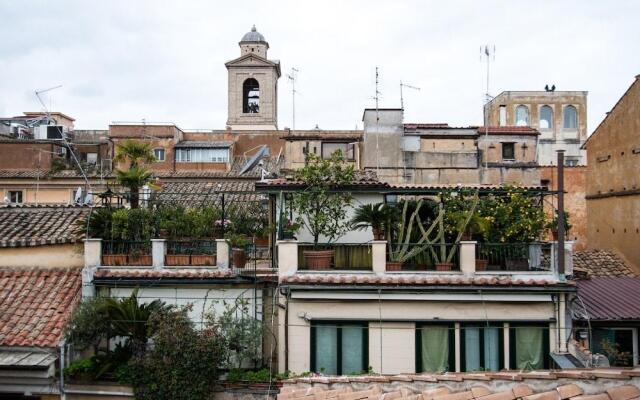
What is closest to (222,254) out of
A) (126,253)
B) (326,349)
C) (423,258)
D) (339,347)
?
(126,253)

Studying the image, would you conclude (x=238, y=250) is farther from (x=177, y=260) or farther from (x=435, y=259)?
(x=435, y=259)

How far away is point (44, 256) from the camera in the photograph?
58.6ft

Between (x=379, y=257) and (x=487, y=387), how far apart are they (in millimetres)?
7706

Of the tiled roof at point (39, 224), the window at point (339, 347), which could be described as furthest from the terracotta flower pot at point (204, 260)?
the tiled roof at point (39, 224)

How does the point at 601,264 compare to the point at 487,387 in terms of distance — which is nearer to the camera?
the point at 487,387

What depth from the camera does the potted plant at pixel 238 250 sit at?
16.7m

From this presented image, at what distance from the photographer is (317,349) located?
15328 millimetres

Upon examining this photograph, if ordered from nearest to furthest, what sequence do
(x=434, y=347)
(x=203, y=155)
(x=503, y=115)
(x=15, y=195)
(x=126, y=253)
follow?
1. (x=434, y=347)
2. (x=126, y=253)
3. (x=15, y=195)
4. (x=203, y=155)
5. (x=503, y=115)

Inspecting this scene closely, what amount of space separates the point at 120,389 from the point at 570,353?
10.6 metres

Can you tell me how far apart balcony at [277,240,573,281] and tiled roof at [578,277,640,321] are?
1.75 m

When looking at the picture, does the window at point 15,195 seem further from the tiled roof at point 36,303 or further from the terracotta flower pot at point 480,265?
the terracotta flower pot at point 480,265

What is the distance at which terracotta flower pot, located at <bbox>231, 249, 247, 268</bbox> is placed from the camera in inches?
659

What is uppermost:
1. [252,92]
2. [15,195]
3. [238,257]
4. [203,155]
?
[252,92]

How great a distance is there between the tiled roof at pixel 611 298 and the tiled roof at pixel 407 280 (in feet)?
6.86
